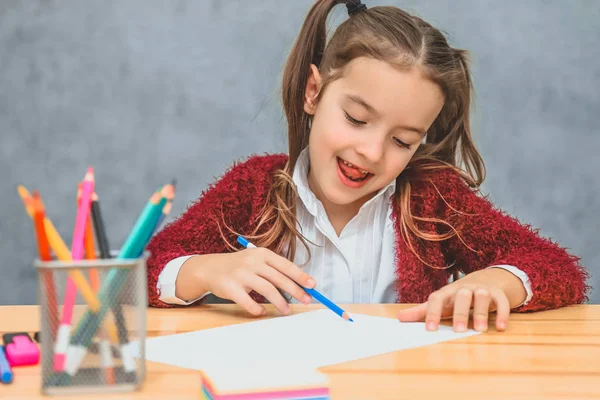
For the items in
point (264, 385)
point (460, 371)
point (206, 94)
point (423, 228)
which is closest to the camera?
point (264, 385)

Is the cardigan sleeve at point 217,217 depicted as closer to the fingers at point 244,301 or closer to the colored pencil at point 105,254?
the fingers at point 244,301

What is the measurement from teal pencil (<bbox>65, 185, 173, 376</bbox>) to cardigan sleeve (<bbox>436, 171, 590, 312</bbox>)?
568 millimetres

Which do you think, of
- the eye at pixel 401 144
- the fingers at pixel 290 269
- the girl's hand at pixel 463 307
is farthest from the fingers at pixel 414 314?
the eye at pixel 401 144

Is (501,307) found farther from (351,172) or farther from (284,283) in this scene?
(351,172)

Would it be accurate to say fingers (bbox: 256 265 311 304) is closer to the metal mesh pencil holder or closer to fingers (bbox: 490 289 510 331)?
fingers (bbox: 490 289 510 331)

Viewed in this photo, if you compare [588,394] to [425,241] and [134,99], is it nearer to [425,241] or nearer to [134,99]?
[425,241]

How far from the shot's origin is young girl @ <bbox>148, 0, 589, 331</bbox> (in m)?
1.06

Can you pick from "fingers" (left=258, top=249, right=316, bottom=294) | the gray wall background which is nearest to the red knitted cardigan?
"fingers" (left=258, top=249, right=316, bottom=294)

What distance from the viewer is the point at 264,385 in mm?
501

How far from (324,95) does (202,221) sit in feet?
0.93

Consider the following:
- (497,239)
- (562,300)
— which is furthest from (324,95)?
(562,300)

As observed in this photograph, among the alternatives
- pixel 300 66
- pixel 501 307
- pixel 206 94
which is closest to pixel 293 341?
pixel 501 307

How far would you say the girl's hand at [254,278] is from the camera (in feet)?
2.89

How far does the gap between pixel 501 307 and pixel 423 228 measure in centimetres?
41
